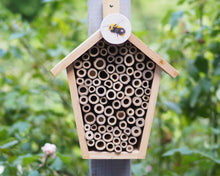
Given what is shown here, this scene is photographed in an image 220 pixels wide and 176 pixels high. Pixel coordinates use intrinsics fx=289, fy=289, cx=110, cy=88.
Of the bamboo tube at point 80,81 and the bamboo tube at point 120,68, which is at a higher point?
the bamboo tube at point 120,68

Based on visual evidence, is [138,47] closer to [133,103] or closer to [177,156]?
[133,103]

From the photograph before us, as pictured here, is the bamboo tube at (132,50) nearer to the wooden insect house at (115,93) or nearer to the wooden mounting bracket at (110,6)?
the wooden insect house at (115,93)

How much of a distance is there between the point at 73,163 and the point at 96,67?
634 millimetres

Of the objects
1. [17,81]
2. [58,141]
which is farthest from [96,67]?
[17,81]

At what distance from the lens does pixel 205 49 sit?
120 centimetres

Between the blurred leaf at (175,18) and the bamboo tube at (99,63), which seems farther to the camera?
the blurred leaf at (175,18)

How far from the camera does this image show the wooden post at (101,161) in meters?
0.80

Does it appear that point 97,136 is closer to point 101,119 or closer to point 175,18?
point 101,119

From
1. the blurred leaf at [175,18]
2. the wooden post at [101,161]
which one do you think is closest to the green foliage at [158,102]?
the blurred leaf at [175,18]

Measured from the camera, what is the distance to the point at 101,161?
0.84 meters

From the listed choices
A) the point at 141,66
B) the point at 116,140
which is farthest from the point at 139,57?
the point at 116,140

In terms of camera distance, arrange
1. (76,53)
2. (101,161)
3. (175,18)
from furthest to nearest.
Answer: (175,18)
(101,161)
(76,53)

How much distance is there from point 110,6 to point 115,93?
23 cm

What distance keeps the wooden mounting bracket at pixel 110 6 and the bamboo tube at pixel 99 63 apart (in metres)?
0.12
